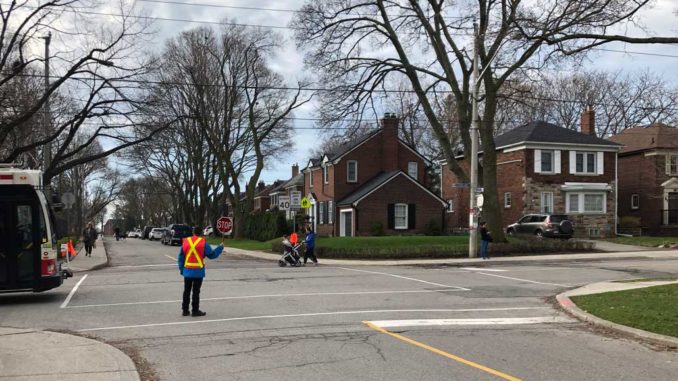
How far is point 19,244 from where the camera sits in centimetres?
1398

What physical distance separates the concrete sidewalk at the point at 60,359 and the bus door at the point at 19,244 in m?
4.50

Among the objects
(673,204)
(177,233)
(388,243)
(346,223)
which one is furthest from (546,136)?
(177,233)

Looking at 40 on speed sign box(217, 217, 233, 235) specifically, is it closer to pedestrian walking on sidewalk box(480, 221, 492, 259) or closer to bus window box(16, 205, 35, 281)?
bus window box(16, 205, 35, 281)

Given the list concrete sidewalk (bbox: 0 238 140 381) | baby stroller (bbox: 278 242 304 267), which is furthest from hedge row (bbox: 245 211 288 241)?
concrete sidewalk (bbox: 0 238 140 381)

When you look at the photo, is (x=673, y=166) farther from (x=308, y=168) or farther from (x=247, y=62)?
(x=247, y=62)

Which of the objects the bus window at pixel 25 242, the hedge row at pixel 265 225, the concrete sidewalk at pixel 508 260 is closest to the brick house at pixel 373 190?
the hedge row at pixel 265 225

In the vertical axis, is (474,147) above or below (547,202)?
above

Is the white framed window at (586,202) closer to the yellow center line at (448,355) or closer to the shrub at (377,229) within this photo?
the shrub at (377,229)

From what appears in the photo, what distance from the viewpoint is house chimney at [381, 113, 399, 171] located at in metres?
47.6

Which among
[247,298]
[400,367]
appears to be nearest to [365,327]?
[400,367]

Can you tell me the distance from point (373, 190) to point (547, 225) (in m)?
11.7

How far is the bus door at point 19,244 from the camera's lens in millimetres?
13820

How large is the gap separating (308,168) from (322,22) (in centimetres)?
2388

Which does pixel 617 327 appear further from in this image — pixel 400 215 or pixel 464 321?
pixel 400 215
